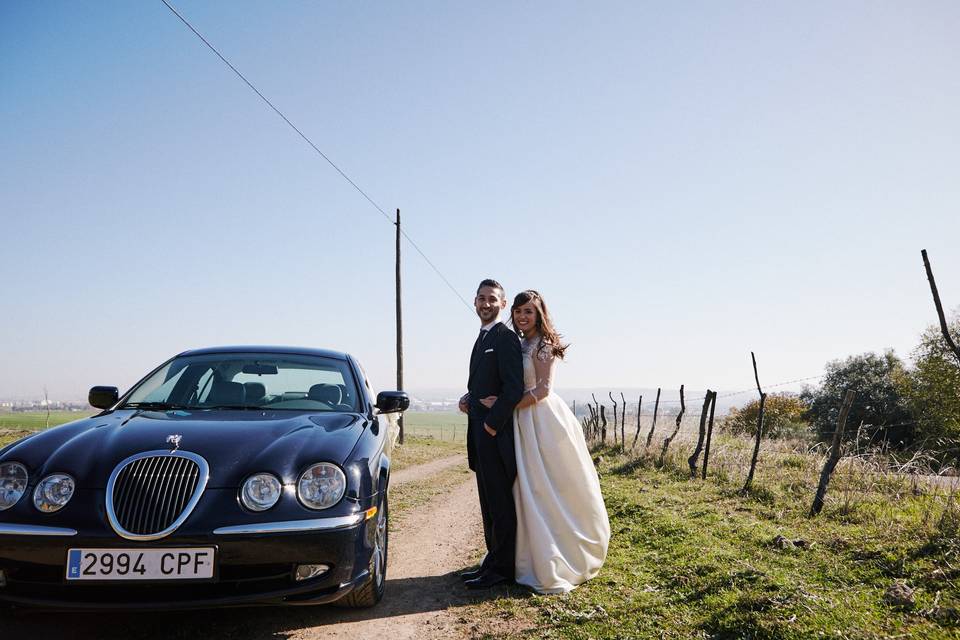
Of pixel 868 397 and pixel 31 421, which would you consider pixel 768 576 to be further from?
pixel 31 421

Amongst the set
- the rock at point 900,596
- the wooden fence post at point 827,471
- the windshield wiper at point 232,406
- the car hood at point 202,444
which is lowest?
the rock at point 900,596

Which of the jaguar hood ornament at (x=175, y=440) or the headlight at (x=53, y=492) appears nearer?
the headlight at (x=53, y=492)

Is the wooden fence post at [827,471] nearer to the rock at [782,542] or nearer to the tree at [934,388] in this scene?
the rock at [782,542]

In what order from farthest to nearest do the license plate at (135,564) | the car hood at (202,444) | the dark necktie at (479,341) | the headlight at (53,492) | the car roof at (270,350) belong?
the car roof at (270,350) → the dark necktie at (479,341) → the car hood at (202,444) → the headlight at (53,492) → the license plate at (135,564)

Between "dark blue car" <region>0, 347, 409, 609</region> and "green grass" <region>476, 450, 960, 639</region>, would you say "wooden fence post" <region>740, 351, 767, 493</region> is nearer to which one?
"green grass" <region>476, 450, 960, 639</region>

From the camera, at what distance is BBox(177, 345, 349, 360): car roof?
4941 millimetres

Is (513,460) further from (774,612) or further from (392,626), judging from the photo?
(774,612)

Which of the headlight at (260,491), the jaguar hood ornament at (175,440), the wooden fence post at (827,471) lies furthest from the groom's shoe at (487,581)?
the wooden fence post at (827,471)

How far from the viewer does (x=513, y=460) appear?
4.61 m

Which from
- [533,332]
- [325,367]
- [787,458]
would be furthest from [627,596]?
[787,458]

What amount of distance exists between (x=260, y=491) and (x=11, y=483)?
46.9 inches

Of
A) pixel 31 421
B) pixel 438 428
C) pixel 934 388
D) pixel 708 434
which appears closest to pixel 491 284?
pixel 708 434

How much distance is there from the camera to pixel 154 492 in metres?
2.98

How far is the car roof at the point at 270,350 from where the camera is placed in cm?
494
